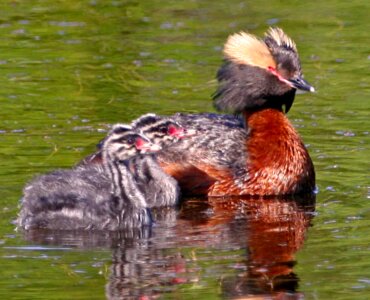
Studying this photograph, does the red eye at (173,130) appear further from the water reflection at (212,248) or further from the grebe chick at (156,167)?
the water reflection at (212,248)

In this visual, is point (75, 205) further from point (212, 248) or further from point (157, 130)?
point (157, 130)

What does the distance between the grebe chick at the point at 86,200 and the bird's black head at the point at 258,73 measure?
222 centimetres

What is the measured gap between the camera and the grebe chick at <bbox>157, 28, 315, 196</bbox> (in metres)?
13.2

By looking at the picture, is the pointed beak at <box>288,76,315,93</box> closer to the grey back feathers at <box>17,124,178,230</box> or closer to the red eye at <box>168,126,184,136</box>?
the red eye at <box>168,126,184,136</box>

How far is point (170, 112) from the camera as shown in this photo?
50.6 ft

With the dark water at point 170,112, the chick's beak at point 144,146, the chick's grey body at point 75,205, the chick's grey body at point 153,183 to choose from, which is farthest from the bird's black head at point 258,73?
the chick's grey body at point 75,205

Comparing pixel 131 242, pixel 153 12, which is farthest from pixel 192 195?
pixel 153 12

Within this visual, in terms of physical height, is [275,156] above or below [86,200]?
above

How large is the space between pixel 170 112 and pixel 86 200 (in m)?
4.16

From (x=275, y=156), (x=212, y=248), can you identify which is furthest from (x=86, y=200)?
(x=275, y=156)

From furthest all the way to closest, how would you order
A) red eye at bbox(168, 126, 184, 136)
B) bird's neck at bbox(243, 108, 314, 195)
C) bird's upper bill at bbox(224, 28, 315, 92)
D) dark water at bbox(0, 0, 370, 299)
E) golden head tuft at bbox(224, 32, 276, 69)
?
golden head tuft at bbox(224, 32, 276, 69), bird's upper bill at bbox(224, 28, 315, 92), bird's neck at bbox(243, 108, 314, 195), red eye at bbox(168, 126, 184, 136), dark water at bbox(0, 0, 370, 299)

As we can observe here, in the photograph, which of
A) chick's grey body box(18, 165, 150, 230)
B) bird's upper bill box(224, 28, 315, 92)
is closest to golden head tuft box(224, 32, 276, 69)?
bird's upper bill box(224, 28, 315, 92)

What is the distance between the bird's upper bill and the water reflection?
1384mm

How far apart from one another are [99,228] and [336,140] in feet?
11.9
